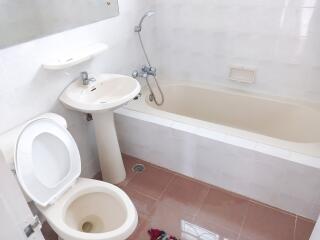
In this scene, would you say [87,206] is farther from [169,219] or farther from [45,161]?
[169,219]

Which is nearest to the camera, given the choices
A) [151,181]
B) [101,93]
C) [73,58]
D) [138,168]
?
[73,58]

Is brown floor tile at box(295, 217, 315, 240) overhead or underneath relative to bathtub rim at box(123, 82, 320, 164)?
underneath

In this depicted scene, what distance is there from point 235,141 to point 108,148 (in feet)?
2.85

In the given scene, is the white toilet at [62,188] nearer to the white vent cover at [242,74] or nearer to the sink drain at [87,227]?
the sink drain at [87,227]

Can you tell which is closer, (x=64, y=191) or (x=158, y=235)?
(x=64, y=191)

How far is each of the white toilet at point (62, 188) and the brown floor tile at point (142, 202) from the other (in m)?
0.39

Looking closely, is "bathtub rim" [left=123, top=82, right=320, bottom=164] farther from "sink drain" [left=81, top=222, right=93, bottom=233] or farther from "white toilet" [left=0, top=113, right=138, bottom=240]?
"sink drain" [left=81, top=222, right=93, bottom=233]

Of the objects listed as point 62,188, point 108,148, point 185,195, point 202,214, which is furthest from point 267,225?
point 62,188

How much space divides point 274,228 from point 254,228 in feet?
0.40

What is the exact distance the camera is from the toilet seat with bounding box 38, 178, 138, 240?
1162 mm

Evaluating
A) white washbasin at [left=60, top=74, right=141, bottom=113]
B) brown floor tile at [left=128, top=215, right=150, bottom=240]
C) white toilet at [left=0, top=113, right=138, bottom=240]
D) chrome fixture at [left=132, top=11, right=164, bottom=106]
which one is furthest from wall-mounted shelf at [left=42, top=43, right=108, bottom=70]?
brown floor tile at [left=128, top=215, right=150, bottom=240]

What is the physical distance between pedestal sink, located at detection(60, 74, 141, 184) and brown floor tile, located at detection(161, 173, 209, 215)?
0.41 meters

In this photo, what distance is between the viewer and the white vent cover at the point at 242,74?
2119mm

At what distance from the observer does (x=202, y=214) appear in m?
1.73
